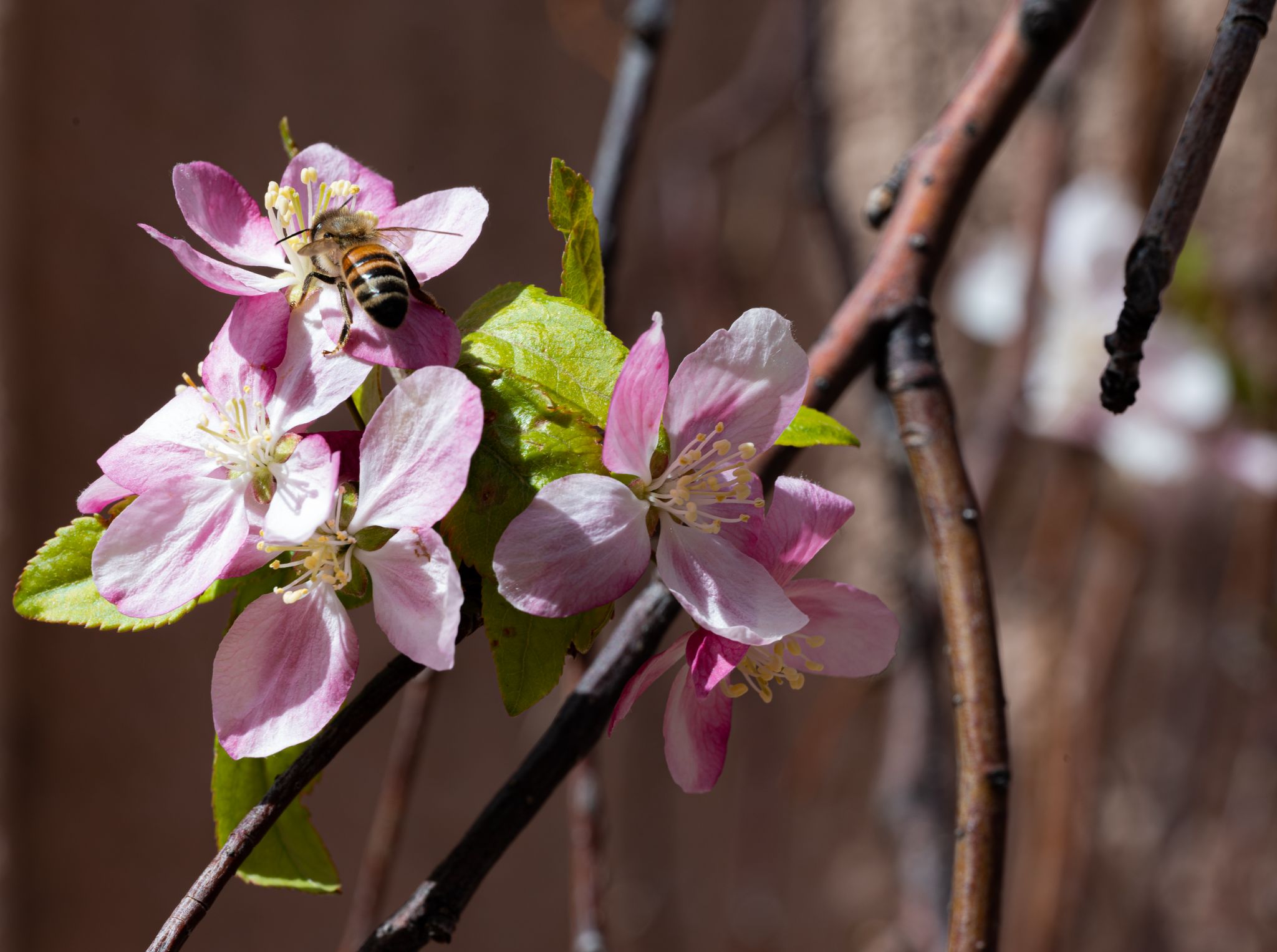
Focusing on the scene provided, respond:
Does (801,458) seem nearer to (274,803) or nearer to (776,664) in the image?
(776,664)

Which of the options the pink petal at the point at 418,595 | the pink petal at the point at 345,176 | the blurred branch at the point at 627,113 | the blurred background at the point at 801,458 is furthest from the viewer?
the blurred background at the point at 801,458

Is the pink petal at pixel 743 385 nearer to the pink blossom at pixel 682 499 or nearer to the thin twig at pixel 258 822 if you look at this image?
the pink blossom at pixel 682 499

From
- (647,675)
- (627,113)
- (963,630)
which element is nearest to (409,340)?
(647,675)

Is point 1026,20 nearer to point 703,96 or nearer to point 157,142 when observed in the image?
point 157,142

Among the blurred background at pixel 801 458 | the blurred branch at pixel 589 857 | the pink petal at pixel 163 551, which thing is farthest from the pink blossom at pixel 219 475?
the blurred background at pixel 801 458

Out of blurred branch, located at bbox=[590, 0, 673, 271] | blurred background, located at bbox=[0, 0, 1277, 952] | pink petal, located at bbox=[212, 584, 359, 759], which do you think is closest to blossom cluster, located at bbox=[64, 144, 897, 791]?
pink petal, located at bbox=[212, 584, 359, 759]
